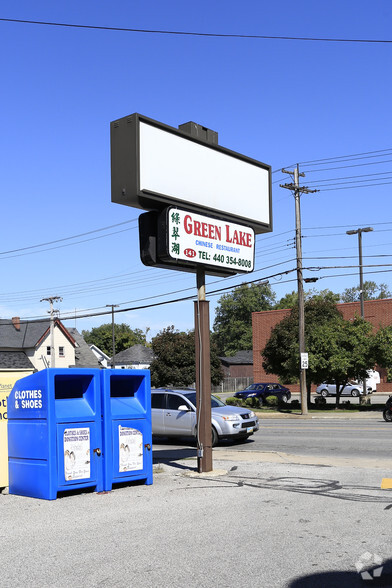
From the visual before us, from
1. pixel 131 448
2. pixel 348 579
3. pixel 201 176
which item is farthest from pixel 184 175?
pixel 348 579

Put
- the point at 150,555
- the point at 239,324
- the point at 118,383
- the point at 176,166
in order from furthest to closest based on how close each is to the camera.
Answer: the point at 239,324, the point at 176,166, the point at 118,383, the point at 150,555

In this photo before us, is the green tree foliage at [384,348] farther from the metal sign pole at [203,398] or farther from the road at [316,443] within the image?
the metal sign pole at [203,398]

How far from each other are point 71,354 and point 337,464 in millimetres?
62426

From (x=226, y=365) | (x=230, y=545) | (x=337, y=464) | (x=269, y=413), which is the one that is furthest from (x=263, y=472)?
(x=226, y=365)

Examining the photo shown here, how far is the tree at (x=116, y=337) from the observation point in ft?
428

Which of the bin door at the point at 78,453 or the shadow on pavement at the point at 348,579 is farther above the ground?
the bin door at the point at 78,453

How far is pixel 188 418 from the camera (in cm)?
1800

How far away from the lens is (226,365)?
94.2m

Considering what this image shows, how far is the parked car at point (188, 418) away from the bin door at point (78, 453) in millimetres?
7898

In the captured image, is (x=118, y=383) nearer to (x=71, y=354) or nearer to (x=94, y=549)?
(x=94, y=549)

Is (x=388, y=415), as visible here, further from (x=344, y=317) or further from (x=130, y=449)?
(x=344, y=317)

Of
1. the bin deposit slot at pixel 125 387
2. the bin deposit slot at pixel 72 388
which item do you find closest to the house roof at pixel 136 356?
the bin deposit slot at pixel 125 387

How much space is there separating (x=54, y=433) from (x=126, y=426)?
1319 mm

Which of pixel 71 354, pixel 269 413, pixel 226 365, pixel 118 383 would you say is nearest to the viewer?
pixel 118 383
